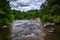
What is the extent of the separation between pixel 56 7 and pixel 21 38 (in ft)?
50.9

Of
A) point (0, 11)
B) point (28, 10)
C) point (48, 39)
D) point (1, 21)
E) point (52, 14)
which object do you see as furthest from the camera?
point (28, 10)

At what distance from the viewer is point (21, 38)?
17.6 m

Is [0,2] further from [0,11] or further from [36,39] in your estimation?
[36,39]

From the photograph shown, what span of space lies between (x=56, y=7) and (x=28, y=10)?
41833mm

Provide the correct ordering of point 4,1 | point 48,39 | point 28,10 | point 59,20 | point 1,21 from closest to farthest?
1. point 48,39
2. point 1,21
3. point 59,20
4. point 4,1
5. point 28,10

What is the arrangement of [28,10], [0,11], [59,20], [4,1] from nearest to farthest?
[0,11] → [59,20] → [4,1] → [28,10]

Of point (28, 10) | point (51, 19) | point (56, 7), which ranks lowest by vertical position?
point (28, 10)

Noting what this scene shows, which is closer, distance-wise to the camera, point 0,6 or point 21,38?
point 21,38

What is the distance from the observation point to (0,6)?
29203mm

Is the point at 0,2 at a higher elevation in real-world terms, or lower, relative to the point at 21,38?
higher

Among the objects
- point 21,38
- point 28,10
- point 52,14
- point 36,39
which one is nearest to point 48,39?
point 36,39

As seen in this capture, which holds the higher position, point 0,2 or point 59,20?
point 0,2

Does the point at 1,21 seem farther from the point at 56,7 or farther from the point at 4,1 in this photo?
the point at 56,7

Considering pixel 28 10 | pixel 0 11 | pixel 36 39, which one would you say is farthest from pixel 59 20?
pixel 28 10
